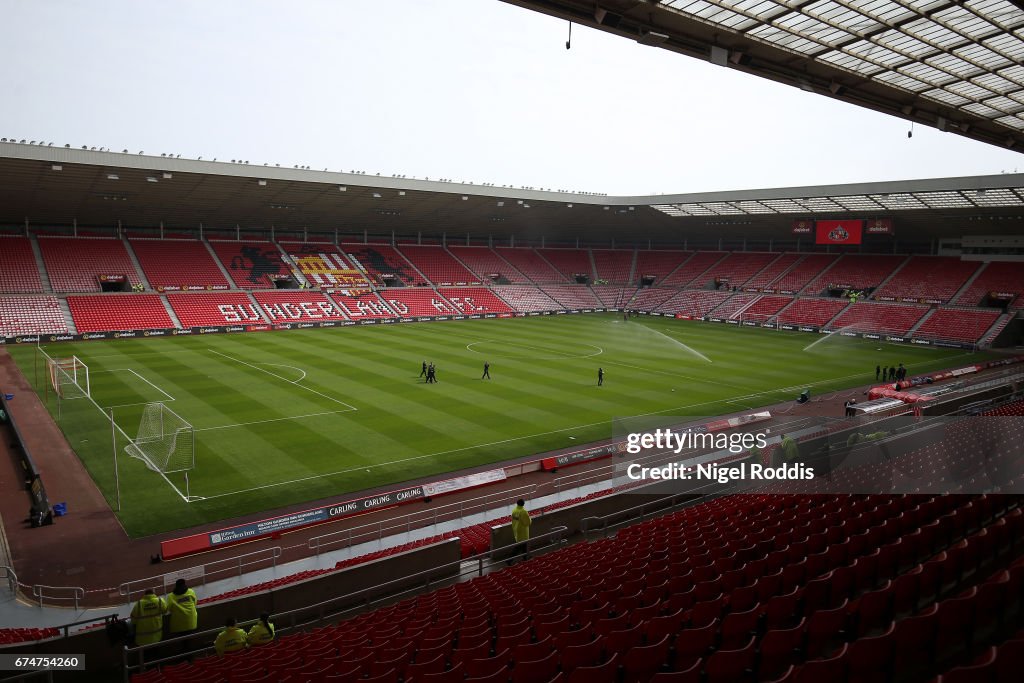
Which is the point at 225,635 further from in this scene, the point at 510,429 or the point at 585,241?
the point at 585,241

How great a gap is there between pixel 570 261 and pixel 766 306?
28177mm

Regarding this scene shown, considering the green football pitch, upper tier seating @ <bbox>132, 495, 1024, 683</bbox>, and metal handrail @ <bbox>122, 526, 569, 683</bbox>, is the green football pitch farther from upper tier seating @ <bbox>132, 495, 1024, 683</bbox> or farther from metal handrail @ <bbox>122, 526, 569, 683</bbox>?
upper tier seating @ <bbox>132, 495, 1024, 683</bbox>

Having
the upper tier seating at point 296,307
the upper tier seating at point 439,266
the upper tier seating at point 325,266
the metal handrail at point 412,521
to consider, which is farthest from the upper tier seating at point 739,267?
the metal handrail at point 412,521

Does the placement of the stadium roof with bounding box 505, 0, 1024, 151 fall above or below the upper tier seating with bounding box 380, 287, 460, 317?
A: above

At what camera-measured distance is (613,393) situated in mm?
31984

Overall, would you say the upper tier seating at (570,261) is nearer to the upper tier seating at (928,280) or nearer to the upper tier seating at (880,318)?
the upper tier seating at (880,318)

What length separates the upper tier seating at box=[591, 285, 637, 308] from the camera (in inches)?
3155

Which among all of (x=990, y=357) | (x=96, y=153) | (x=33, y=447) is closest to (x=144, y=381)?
(x=33, y=447)

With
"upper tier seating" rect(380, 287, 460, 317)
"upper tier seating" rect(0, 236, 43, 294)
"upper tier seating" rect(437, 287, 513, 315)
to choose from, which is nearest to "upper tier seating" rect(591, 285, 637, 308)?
"upper tier seating" rect(437, 287, 513, 315)

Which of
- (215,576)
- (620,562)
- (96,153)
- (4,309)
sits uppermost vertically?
(96,153)

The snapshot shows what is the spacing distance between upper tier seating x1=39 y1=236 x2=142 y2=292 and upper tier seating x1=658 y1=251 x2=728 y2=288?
58.9 meters

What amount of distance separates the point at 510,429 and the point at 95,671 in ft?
56.5

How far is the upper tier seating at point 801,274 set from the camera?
68.8 meters

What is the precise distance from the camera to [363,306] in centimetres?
6253
